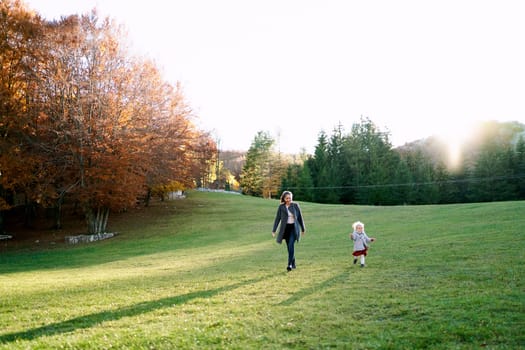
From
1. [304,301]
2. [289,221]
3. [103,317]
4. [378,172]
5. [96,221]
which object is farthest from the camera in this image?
[378,172]

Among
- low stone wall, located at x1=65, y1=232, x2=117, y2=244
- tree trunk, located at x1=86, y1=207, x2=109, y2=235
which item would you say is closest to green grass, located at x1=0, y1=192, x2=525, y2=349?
low stone wall, located at x1=65, y1=232, x2=117, y2=244

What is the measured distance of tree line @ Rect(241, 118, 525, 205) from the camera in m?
57.7

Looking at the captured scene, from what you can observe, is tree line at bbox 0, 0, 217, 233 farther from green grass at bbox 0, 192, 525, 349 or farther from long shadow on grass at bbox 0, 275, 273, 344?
long shadow on grass at bbox 0, 275, 273, 344

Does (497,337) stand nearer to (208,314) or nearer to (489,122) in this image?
(208,314)

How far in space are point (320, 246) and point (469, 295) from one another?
11.4 metres

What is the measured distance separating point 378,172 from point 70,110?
49711 millimetres

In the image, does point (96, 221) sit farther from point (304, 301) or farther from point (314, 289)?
Result: point (304, 301)

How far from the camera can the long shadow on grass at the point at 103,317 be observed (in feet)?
23.7

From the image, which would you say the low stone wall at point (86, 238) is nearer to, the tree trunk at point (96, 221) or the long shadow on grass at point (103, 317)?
the tree trunk at point (96, 221)

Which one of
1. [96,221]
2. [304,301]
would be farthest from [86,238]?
[304,301]

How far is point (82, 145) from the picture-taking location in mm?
27078

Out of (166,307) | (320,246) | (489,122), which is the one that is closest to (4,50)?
(320,246)

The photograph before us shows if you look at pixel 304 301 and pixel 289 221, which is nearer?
pixel 304 301

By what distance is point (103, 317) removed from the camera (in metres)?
8.08
